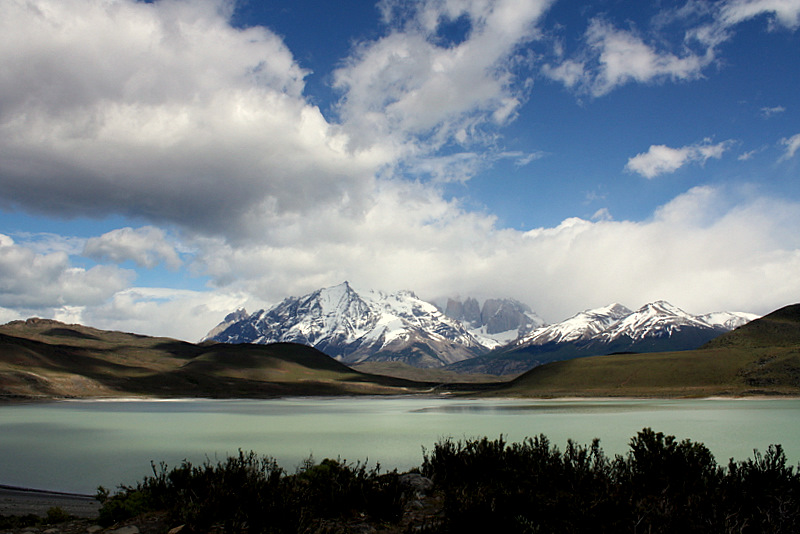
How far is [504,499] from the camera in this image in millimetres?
10094

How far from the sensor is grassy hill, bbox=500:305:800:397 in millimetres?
118688

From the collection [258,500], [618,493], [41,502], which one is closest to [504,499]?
[618,493]

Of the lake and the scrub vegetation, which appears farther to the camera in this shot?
the lake

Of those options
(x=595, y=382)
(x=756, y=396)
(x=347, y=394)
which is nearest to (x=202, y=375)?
(x=347, y=394)

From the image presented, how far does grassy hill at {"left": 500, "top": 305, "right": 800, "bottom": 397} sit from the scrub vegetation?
116 meters

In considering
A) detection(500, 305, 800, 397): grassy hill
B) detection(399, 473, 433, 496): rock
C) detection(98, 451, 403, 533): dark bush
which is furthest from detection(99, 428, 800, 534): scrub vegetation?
detection(500, 305, 800, 397): grassy hill

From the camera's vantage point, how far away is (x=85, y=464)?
27094 mm

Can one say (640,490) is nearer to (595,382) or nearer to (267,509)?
(267,509)

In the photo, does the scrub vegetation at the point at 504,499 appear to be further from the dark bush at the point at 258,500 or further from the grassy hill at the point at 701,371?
the grassy hill at the point at 701,371

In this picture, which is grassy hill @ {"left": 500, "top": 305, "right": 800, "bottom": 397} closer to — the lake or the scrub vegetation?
the lake

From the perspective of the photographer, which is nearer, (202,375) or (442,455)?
(442,455)

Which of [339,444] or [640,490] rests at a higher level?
[640,490]

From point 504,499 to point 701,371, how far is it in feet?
487

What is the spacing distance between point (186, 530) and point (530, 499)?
6.62 m
